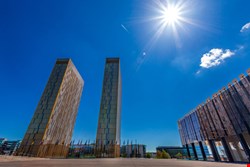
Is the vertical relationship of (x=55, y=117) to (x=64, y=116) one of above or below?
below

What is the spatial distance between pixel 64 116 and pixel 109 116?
19804 mm

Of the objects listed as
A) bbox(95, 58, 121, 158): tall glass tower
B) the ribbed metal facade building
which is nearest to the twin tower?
bbox(95, 58, 121, 158): tall glass tower

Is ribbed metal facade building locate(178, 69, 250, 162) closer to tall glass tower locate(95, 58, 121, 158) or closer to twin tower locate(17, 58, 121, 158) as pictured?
tall glass tower locate(95, 58, 121, 158)

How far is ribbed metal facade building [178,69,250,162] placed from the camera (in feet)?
76.0

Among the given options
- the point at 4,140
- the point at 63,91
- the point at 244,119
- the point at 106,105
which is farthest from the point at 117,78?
the point at 4,140

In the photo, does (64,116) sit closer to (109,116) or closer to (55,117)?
(55,117)

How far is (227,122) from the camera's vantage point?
26.7m

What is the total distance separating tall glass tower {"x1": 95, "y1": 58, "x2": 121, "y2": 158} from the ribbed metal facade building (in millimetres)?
28055

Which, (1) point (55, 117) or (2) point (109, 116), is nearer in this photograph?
(1) point (55, 117)

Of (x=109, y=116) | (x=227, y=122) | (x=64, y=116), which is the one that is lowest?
(x=227, y=122)

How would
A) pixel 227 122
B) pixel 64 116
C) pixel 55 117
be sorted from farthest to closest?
pixel 64 116, pixel 55 117, pixel 227 122

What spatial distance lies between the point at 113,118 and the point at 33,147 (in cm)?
2771

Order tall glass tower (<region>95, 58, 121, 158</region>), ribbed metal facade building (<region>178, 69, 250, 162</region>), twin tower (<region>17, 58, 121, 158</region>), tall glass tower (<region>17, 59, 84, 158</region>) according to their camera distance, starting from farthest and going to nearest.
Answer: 1. tall glass tower (<region>95, 58, 121, 158</region>)
2. twin tower (<region>17, 58, 121, 158</region>)
3. tall glass tower (<region>17, 59, 84, 158</region>)
4. ribbed metal facade building (<region>178, 69, 250, 162</region>)

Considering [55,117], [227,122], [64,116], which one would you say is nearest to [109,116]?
[64,116]
